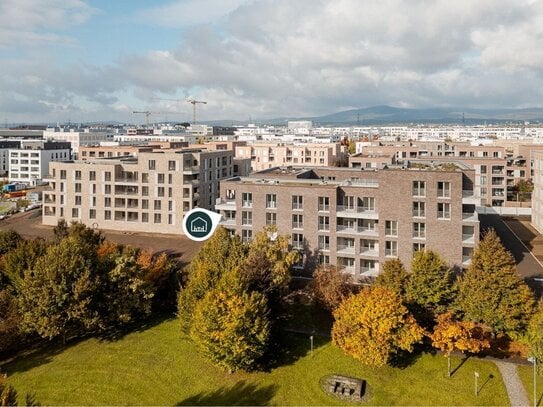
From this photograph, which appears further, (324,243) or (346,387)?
(324,243)

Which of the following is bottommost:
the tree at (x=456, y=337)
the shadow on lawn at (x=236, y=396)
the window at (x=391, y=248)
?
the shadow on lawn at (x=236, y=396)

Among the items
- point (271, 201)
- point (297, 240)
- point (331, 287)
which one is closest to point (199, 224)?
point (271, 201)

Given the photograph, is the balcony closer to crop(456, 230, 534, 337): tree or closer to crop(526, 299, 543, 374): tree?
crop(456, 230, 534, 337): tree

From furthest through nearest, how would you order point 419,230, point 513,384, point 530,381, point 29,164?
A: point 29,164 < point 419,230 < point 530,381 < point 513,384

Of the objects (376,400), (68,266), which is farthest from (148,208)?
(376,400)

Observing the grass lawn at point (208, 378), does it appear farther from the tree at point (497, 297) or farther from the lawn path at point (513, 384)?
the tree at point (497, 297)

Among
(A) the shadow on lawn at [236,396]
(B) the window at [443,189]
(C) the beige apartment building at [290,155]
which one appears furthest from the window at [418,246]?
(C) the beige apartment building at [290,155]

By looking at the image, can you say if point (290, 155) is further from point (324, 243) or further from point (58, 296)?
point (58, 296)
